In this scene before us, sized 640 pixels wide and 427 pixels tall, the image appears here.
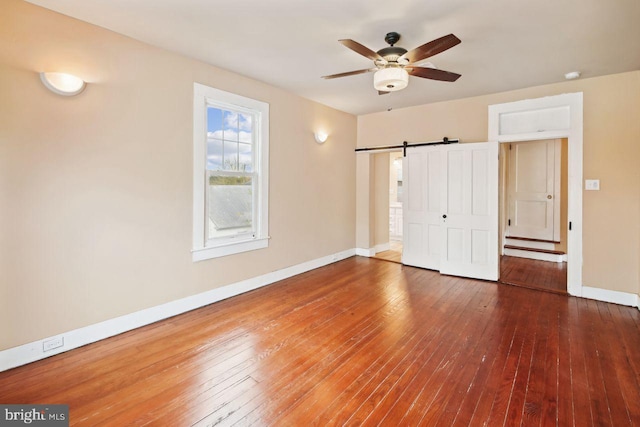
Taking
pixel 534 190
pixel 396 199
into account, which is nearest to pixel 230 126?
pixel 396 199

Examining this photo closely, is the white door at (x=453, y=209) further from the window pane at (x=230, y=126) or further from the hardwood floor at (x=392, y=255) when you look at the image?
the window pane at (x=230, y=126)

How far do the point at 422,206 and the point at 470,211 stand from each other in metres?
0.78

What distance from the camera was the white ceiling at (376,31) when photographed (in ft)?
7.98

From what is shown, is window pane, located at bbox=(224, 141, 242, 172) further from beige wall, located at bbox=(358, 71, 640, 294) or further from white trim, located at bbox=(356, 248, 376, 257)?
beige wall, located at bbox=(358, 71, 640, 294)

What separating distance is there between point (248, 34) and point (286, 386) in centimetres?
300

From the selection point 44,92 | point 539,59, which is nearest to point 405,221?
point 539,59

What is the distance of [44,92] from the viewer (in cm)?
248

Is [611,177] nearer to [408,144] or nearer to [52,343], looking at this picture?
[408,144]

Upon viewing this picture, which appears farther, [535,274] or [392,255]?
[392,255]

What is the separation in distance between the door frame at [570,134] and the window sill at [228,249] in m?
3.95

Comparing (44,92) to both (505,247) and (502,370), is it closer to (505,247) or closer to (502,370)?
(502,370)

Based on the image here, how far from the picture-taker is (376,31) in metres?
2.78

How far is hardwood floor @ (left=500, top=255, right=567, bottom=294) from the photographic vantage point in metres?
4.40

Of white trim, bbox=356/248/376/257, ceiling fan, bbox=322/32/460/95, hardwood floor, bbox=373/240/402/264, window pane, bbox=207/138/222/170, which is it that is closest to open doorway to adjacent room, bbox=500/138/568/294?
hardwood floor, bbox=373/240/402/264
